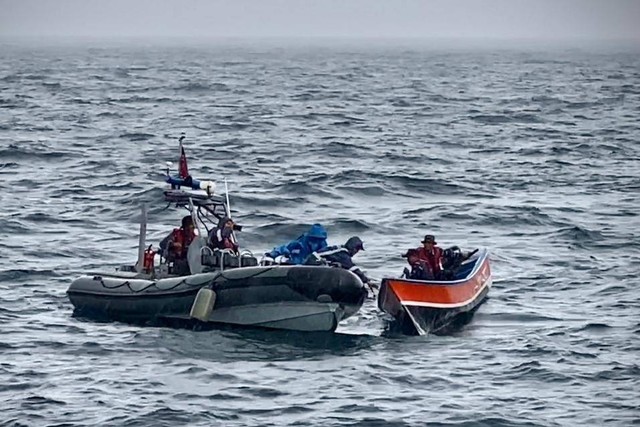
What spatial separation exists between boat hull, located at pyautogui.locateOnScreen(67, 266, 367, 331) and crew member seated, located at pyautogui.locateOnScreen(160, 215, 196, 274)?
2.99ft

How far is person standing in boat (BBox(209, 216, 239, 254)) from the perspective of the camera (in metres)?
28.0

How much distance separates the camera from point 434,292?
27438 millimetres

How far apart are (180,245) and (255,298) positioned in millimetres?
2538

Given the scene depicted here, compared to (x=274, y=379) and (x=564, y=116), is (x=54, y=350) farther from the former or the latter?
(x=564, y=116)

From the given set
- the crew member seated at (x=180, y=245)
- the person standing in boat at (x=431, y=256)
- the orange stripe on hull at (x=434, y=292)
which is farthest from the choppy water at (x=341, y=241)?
the crew member seated at (x=180, y=245)

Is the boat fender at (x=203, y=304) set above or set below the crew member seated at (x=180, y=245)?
below

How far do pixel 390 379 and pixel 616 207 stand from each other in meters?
20.6

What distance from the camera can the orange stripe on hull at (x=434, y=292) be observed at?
26938 millimetres

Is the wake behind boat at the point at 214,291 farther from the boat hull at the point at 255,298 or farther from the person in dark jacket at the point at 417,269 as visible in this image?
the person in dark jacket at the point at 417,269

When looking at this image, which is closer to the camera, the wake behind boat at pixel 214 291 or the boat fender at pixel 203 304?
the wake behind boat at pixel 214 291

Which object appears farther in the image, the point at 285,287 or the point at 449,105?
the point at 449,105

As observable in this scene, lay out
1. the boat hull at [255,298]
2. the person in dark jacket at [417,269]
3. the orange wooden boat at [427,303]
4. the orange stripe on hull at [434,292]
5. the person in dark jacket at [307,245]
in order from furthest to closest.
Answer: the person in dark jacket at [417,269] → the person in dark jacket at [307,245] → the orange stripe on hull at [434,292] → the orange wooden boat at [427,303] → the boat hull at [255,298]

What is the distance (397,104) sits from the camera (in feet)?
289

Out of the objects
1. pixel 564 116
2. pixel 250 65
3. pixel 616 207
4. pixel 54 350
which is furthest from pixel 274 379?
pixel 250 65
